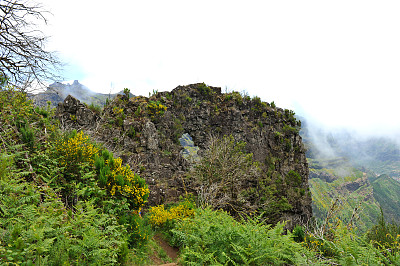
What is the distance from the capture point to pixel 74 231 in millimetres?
3158

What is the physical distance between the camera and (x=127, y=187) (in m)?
5.67

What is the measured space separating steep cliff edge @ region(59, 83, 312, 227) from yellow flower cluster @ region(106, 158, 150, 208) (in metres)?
7.01

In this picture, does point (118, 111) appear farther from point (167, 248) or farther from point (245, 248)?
point (245, 248)

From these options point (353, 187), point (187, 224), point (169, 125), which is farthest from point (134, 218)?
point (353, 187)

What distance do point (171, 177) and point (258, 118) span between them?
12257mm

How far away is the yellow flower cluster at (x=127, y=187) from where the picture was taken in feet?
18.1

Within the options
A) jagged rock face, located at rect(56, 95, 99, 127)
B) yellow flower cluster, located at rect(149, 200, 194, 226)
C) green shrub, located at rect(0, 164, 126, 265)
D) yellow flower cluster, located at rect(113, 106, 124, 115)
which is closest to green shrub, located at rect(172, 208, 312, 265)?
green shrub, located at rect(0, 164, 126, 265)

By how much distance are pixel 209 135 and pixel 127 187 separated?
14753 mm

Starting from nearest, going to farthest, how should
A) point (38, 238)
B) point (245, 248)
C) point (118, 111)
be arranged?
1. point (38, 238)
2. point (245, 248)
3. point (118, 111)

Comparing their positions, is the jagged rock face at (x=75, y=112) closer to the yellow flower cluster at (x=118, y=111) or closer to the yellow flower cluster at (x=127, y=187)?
the yellow flower cluster at (x=118, y=111)

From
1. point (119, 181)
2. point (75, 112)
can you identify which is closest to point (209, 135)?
point (75, 112)

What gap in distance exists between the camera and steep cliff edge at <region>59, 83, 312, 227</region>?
1485 centimetres

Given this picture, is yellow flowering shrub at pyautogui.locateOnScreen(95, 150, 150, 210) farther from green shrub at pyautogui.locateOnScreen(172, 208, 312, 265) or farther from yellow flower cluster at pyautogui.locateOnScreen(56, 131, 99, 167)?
green shrub at pyautogui.locateOnScreen(172, 208, 312, 265)

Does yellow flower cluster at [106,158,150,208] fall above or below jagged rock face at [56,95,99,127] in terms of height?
below
